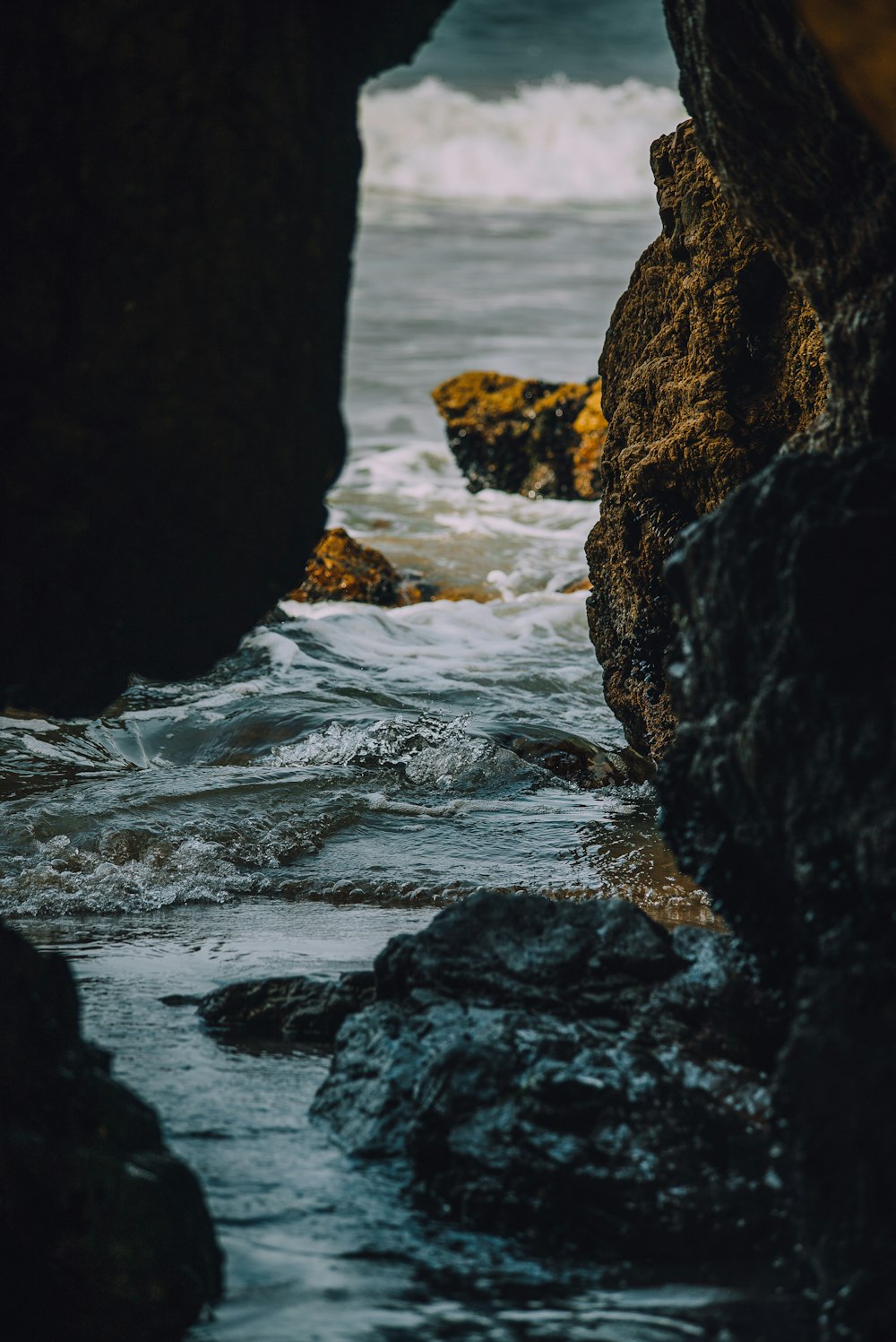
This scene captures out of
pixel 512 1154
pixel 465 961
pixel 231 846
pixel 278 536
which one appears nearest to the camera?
pixel 512 1154

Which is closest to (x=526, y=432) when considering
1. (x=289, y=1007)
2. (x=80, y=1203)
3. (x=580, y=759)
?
(x=580, y=759)

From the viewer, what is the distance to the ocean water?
2.18 meters

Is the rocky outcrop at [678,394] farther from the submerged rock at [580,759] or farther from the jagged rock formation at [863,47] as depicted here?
the jagged rock formation at [863,47]

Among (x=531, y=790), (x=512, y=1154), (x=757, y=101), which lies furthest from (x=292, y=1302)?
(x=531, y=790)

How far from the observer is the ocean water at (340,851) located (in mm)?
2176

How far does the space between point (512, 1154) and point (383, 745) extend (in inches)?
165

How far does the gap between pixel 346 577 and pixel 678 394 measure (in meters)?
5.61

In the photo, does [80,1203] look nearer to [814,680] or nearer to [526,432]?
[814,680]

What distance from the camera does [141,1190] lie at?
204cm

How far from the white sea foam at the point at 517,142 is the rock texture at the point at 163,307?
3899cm

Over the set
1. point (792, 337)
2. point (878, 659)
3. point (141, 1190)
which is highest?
point (792, 337)

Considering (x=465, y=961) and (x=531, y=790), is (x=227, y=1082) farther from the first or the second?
(x=531, y=790)

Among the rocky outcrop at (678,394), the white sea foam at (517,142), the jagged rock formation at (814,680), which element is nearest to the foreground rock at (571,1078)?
the jagged rock formation at (814,680)

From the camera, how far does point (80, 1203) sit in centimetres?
199
